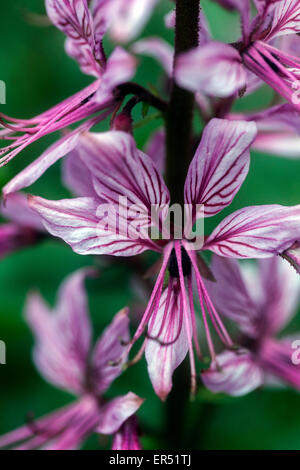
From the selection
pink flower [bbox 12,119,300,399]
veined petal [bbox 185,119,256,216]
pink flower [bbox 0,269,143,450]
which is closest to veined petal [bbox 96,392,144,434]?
pink flower [bbox 0,269,143,450]

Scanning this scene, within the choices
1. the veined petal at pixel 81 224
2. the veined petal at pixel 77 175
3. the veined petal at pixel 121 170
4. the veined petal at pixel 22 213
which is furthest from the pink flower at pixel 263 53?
the veined petal at pixel 22 213

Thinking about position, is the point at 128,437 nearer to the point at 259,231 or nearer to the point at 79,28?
the point at 259,231

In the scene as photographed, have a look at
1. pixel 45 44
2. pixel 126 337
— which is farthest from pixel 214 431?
pixel 45 44

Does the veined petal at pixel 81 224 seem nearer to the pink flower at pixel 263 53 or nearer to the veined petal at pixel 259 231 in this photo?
the veined petal at pixel 259 231

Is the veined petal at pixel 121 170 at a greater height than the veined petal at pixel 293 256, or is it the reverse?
the veined petal at pixel 121 170
